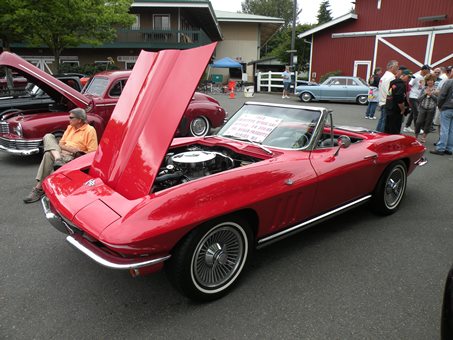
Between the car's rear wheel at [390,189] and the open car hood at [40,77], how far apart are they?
5215 millimetres

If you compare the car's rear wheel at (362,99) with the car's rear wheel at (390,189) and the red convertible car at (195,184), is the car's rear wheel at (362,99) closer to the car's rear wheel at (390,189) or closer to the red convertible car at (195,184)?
the car's rear wheel at (390,189)

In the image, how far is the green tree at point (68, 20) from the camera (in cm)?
1247

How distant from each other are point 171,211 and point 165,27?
81.5ft

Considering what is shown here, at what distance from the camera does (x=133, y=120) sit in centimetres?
310

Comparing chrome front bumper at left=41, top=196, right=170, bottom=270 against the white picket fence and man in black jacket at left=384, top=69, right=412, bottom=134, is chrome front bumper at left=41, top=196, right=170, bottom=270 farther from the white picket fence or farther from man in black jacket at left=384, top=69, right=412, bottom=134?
the white picket fence

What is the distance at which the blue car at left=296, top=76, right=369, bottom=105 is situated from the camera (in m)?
16.8

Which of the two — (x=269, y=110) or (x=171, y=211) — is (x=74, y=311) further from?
(x=269, y=110)

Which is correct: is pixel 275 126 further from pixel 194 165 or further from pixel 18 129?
pixel 18 129

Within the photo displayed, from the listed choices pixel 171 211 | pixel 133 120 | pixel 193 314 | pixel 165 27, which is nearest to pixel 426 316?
pixel 193 314

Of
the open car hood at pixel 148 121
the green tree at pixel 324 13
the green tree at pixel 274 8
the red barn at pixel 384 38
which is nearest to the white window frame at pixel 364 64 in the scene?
the red barn at pixel 384 38

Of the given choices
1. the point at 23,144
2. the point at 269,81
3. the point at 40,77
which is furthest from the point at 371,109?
the point at 269,81

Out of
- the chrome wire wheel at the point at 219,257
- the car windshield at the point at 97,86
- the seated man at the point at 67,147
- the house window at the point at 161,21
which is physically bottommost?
the chrome wire wheel at the point at 219,257

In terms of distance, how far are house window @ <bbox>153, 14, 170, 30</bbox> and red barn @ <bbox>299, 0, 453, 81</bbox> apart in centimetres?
964

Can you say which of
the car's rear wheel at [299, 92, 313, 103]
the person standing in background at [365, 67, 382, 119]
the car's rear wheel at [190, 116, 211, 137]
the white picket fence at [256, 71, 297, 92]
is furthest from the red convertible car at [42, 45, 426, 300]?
the white picket fence at [256, 71, 297, 92]
